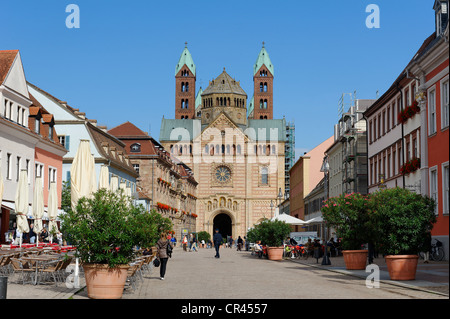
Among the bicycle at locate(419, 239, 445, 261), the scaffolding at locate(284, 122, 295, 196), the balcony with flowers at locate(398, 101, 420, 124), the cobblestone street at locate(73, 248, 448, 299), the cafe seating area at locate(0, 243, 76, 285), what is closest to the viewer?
the cobblestone street at locate(73, 248, 448, 299)

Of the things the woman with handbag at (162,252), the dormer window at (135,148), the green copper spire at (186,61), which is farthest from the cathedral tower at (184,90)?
the woman with handbag at (162,252)

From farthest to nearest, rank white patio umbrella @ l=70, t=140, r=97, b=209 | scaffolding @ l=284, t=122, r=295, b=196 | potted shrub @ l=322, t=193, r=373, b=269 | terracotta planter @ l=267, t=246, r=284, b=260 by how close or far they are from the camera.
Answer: scaffolding @ l=284, t=122, r=295, b=196 < terracotta planter @ l=267, t=246, r=284, b=260 < potted shrub @ l=322, t=193, r=373, b=269 < white patio umbrella @ l=70, t=140, r=97, b=209

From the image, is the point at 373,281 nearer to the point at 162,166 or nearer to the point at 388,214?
the point at 388,214

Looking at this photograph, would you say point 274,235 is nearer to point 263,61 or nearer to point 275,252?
point 275,252

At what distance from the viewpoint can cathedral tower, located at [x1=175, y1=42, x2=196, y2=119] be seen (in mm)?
131250

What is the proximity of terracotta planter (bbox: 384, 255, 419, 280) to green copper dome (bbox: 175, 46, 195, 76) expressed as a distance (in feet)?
384

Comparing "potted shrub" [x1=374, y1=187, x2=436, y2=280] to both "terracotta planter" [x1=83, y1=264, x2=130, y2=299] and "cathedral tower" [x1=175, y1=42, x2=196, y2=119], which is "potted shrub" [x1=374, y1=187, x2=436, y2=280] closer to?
"terracotta planter" [x1=83, y1=264, x2=130, y2=299]

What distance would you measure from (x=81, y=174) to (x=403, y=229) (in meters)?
10.9

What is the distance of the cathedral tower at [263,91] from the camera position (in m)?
129

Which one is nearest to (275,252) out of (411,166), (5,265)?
(411,166)

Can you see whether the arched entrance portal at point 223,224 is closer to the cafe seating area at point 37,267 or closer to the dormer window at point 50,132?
the dormer window at point 50,132

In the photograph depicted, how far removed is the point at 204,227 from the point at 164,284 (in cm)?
9014

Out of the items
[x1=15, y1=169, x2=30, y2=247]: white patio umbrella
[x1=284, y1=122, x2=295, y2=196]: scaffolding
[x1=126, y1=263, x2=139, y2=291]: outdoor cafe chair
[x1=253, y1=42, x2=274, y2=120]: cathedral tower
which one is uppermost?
[x1=253, y1=42, x2=274, y2=120]: cathedral tower

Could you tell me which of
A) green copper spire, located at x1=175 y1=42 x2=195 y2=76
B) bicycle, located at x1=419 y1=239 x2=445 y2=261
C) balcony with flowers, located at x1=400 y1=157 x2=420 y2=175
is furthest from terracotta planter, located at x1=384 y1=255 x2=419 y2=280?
green copper spire, located at x1=175 y1=42 x2=195 y2=76
